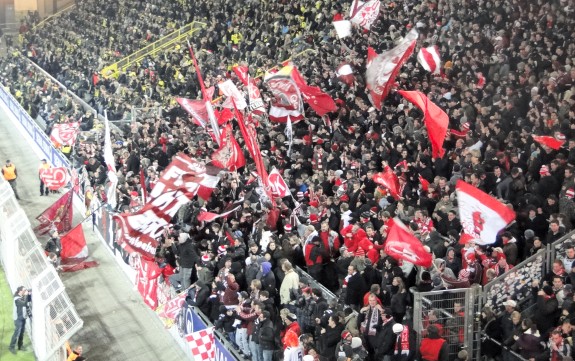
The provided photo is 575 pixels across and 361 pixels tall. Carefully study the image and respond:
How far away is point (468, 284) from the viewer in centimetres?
1452

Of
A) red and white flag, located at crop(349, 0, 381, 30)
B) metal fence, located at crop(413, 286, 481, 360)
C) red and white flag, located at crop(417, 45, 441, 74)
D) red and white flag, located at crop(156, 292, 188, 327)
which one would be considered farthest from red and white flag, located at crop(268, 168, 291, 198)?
red and white flag, located at crop(349, 0, 381, 30)

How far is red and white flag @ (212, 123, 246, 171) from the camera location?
22094mm

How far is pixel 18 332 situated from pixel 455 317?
34.1 ft

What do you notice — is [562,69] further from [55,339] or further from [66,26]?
[66,26]

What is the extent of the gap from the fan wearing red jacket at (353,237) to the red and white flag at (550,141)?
391 cm

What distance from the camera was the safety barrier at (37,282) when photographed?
1706 centimetres

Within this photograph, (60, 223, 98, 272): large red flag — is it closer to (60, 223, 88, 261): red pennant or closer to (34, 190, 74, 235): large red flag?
(60, 223, 88, 261): red pennant

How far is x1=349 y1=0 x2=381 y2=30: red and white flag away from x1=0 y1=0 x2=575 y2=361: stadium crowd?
90 cm

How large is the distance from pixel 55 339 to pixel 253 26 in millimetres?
22857

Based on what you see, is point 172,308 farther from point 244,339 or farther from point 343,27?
point 343,27

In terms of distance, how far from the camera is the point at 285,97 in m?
24.9

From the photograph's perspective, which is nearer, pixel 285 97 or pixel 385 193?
pixel 385 193

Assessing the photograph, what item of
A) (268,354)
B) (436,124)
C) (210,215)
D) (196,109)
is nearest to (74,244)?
(196,109)

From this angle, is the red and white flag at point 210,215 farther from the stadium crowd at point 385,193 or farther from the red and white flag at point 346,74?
the red and white flag at point 346,74
